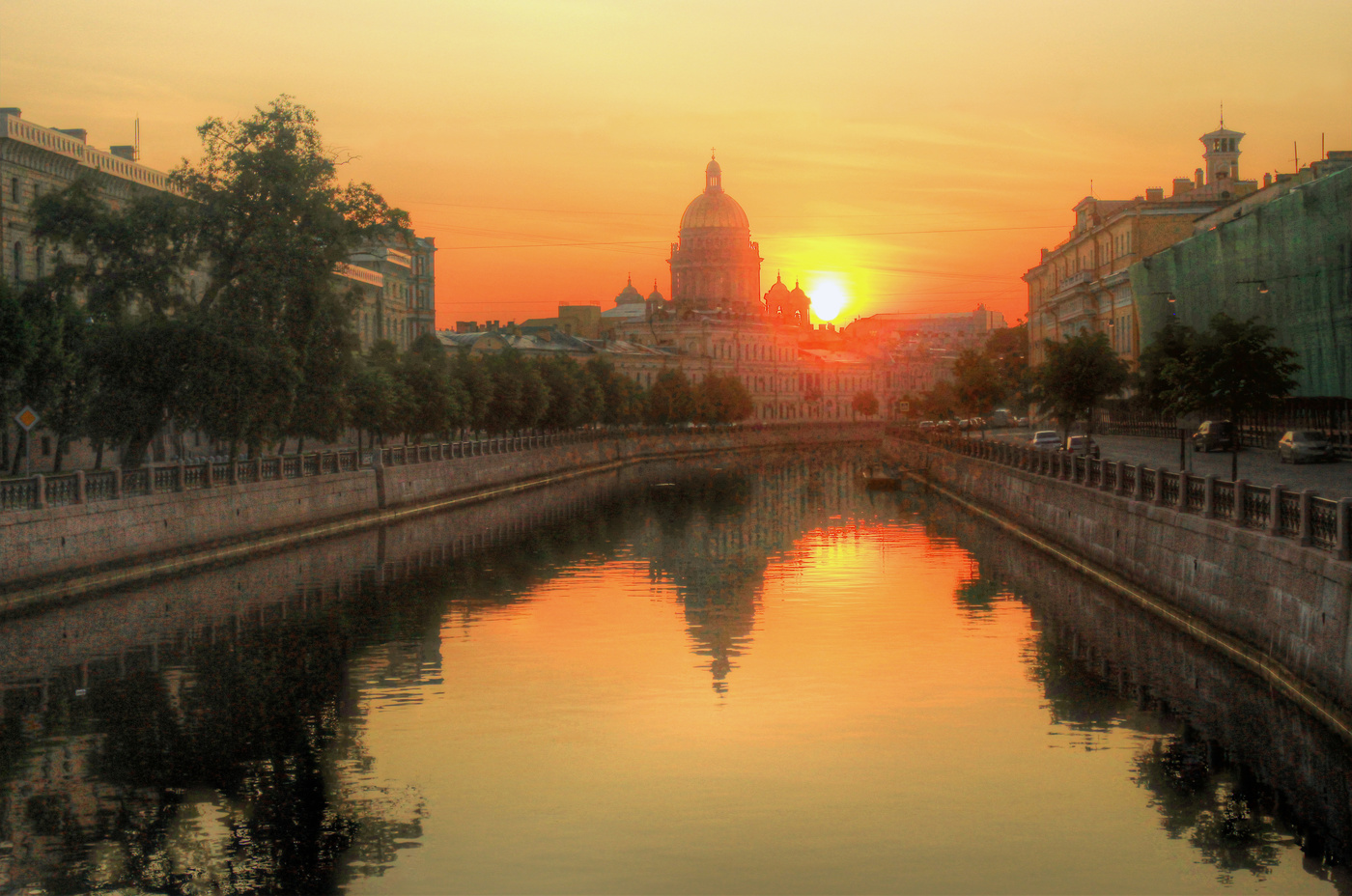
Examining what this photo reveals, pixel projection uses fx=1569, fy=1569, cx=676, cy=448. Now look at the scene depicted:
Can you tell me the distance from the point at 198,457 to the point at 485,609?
44.2 metres

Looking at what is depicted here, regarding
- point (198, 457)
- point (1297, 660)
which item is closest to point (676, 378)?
point (198, 457)

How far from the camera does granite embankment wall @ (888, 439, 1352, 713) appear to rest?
18.6 meters

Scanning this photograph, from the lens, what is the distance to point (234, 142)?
43.8m

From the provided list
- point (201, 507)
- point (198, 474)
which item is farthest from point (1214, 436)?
point (201, 507)

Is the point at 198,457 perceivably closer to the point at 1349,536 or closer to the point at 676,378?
the point at 1349,536

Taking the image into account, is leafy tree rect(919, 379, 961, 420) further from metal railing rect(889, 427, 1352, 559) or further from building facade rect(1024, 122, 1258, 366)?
metal railing rect(889, 427, 1352, 559)

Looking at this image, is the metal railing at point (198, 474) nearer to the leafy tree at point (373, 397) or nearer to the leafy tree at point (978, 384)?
the leafy tree at point (373, 397)

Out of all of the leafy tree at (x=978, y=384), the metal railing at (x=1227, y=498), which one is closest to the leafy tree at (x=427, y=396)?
the metal railing at (x=1227, y=498)

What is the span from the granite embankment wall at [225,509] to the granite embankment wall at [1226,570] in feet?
68.6

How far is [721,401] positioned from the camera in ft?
523

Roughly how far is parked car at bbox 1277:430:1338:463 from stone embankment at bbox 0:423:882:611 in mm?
28728

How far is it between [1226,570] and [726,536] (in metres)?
25.7

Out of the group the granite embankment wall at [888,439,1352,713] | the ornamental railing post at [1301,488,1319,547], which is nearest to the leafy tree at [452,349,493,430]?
the granite embankment wall at [888,439,1352,713]

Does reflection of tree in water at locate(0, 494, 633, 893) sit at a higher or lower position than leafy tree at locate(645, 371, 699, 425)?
lower
